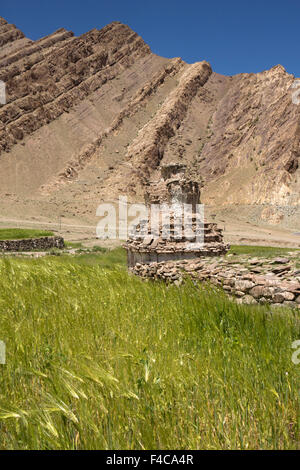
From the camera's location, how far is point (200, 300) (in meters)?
4.43

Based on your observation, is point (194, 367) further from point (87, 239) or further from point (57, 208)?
point (57, 208)

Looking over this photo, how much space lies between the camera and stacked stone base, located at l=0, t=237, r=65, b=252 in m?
24.5

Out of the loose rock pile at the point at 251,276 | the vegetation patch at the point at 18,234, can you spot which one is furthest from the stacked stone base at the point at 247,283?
the vegetation patch at the point at 18,234

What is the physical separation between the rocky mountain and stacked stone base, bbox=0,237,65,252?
2291 cm

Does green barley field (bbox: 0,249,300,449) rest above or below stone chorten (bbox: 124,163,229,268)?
below

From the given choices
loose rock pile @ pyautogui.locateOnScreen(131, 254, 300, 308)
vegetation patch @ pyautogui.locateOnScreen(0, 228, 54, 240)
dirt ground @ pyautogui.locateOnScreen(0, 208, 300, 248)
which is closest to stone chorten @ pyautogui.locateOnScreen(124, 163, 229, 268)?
loose rock pile @ pyautogui.locateOnScreen(131, 254, 300, 308)

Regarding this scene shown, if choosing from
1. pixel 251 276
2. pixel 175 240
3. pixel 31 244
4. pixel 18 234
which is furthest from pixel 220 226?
pixel 251 276

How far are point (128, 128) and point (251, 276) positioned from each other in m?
74.9

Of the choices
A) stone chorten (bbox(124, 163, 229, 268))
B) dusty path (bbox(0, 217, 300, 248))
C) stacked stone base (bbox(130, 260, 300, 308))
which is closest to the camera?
stacked stone base (bbox(130, 260, 300, 308))

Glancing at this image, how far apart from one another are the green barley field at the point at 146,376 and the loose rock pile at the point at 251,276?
117cm

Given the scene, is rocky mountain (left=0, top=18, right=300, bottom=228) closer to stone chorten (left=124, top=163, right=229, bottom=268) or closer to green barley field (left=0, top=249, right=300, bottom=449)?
stone chorten (left=124, top=163, right=229, bottom=268)

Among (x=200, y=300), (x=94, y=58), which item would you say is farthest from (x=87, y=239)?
(x=94, y=58)

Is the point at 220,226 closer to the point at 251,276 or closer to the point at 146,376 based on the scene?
the point at 251,276

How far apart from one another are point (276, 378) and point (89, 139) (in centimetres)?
7583
